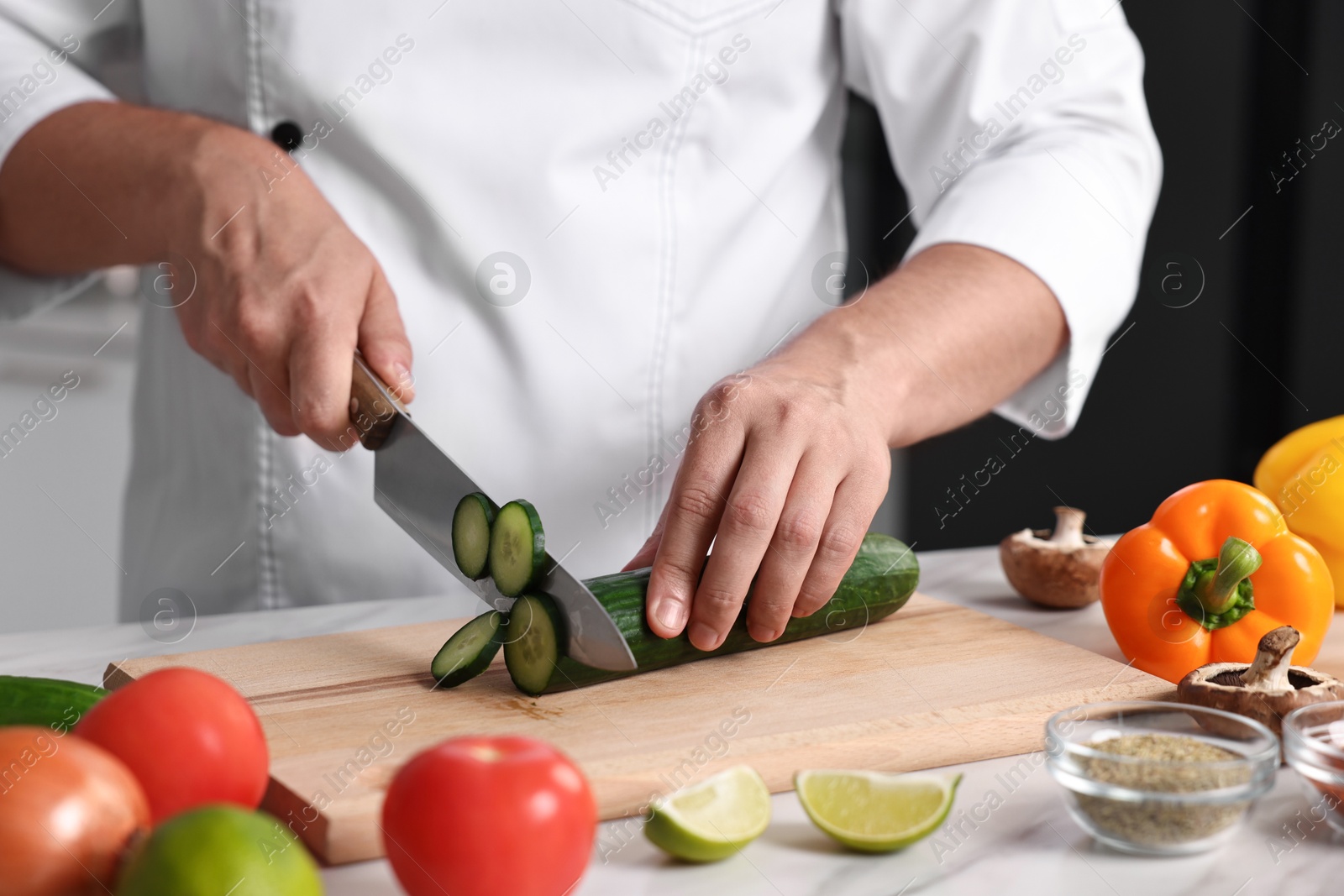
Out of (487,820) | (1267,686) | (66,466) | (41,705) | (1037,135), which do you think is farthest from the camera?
(66,466)

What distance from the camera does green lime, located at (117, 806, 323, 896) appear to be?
660mm

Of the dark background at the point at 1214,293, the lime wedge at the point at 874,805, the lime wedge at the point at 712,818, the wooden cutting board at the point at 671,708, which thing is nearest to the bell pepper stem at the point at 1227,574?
the wooden cutting board at the point at 671,708

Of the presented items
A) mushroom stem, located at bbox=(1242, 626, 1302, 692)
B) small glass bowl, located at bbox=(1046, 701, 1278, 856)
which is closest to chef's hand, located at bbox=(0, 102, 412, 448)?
small glass bowl, located at bbox=(1046, 701, 1278, 856)

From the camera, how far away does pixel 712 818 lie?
3.00ft

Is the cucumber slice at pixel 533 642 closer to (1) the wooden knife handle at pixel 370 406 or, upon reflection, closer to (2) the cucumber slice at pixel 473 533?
(2) the cucumber slice at pixel 473 533

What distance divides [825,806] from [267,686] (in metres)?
0.64

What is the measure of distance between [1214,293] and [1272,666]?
2.77 m

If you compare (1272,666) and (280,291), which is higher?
(280,291)

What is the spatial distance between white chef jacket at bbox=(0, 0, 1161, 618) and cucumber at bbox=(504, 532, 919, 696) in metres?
0.29

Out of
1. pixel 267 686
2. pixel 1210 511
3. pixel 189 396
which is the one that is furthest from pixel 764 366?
→ pixel 189 396

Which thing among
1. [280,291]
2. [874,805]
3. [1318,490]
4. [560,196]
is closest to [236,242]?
[280,291]

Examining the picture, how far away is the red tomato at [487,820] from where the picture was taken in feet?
2.53

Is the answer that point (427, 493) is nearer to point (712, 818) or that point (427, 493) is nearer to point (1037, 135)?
point (712, 818)

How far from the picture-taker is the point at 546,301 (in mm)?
1721
